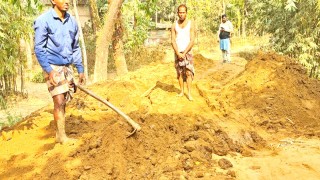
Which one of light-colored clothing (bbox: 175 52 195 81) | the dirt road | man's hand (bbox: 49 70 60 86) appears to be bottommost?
the dirt road

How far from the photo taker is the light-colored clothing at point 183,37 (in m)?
6.27

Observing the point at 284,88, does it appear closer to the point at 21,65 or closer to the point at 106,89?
the point at 106,89

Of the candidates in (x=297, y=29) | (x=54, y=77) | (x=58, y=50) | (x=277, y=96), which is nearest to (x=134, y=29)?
(x=297, y=29)

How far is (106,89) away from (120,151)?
150 inches

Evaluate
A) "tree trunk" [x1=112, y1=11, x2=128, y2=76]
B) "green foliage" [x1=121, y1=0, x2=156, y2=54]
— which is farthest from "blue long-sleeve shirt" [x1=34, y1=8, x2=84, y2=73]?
"green foliage" [x1=121, y1=0, x2=156, y2=54]

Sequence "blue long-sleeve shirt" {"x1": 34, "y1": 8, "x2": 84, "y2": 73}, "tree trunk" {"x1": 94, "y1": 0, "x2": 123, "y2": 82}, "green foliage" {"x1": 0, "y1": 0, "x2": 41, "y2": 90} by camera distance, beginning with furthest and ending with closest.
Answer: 1. "tree trunk" {"x1": 94, "y1": 0, "x2": 123, "y2": 82}
2. "green foliage" {"x1": 0, "y1": 0, "x2": 41, "y2": 90}
3. "blue long-sleeve shirt" {"x1": 34, "y1": 8, "x2": 84, "y2": 73}

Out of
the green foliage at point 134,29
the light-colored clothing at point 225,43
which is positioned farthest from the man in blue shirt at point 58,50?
the green foliage at point 134,29

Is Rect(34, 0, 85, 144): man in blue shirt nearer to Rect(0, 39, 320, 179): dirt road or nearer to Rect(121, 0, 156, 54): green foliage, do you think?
Rect(0, 39, 320, 179): dirt road

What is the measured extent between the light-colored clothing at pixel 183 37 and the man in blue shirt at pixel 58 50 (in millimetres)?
2490

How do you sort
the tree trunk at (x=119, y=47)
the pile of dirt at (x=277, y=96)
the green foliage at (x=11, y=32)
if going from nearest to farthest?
the pile of dirt at (x=277, y=96) < the green foliage at (x=11, y=32) < the tree trunk at (x=119, y=47)

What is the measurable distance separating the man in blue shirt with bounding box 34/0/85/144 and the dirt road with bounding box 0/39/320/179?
544 millimetres

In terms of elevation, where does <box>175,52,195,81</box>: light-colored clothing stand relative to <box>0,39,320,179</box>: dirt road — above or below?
above

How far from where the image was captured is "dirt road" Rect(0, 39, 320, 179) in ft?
12.6

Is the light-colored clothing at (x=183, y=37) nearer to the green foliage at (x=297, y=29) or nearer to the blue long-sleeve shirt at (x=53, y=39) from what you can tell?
the blue long-sleeve shirt at (x=53, y=39)
